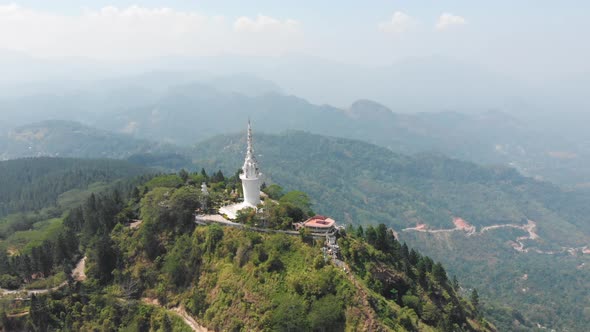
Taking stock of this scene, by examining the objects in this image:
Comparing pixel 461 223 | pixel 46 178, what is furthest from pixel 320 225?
pixel 461 223

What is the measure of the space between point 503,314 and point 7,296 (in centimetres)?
9411

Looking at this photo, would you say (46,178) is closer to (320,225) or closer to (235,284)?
(235,284)

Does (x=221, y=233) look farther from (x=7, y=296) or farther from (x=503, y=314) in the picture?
(x=503, y=314)

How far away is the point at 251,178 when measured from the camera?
5384 cm

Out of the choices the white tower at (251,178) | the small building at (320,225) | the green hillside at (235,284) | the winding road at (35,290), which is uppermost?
the white tower at (251,178)

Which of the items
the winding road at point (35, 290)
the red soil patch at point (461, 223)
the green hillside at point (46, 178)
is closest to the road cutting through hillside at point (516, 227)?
the red soil patch at point (461, 223)

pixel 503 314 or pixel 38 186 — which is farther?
pixel 38 186

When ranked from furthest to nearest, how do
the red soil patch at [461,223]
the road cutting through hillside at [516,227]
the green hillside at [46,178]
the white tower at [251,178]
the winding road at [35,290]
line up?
the red soil patch at [461,223] < the road cutting through hillside at [516,227] < the green hillside at [46,178] < the white tower at [251,178] < the winding road at [35,290]

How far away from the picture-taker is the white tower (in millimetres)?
53125

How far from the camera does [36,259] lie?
5434cm

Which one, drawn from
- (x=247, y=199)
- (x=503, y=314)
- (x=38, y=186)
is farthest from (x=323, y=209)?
(x=247, y=199)

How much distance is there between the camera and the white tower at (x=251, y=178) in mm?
53125

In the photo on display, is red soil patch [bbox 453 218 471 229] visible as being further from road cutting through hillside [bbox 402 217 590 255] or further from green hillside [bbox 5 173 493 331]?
green hillside [bbox 5 173 493 331]

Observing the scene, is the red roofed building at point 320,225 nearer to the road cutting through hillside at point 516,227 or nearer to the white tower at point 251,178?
the white tower at point 251,178
